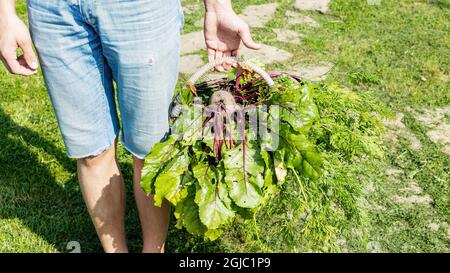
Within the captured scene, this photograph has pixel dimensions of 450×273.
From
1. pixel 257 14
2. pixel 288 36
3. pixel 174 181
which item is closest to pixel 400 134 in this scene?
pixel 288 36

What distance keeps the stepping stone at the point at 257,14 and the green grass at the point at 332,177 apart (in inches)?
4.1

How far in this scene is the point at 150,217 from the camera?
2156mm

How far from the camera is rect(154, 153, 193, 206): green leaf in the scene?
1.74m

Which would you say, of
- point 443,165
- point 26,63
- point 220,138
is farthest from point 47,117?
point 443,165

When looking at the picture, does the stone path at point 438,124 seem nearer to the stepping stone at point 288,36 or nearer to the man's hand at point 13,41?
the stepping stone at point 288,36

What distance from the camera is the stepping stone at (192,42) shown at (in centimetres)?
426

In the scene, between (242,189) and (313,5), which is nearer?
(242,189)

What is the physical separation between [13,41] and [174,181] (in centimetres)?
65

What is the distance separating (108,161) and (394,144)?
180 cm

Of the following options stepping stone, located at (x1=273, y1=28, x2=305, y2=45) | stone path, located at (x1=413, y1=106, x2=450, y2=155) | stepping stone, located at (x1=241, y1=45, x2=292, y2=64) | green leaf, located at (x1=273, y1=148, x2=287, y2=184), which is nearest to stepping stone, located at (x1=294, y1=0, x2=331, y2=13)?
stepping stone, located at (x1=273, y1=28, x2=305, y2=45)

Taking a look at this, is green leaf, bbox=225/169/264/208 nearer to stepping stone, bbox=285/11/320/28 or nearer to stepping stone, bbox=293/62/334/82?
stepping stone, bbox=293/62/334/82

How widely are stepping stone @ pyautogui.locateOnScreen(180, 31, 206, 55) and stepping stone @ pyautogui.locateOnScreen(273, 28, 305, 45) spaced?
2.07 feet

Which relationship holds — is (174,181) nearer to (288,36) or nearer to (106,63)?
(106,63)

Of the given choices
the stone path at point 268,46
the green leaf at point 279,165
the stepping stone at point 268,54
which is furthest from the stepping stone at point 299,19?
the green leaf at point 279,165
